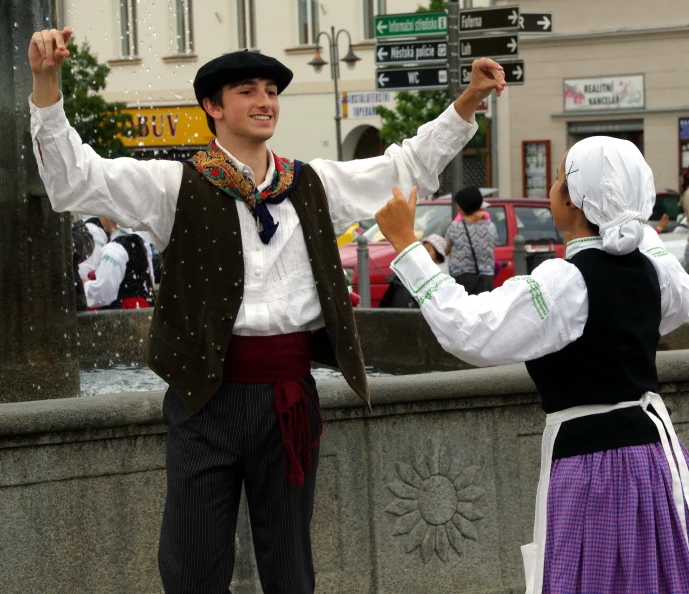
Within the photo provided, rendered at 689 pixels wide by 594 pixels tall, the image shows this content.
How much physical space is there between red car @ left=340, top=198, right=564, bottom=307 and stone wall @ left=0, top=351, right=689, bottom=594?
28.6 feet

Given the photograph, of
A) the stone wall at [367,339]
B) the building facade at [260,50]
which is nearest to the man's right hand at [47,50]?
the stone wall at [367,339]

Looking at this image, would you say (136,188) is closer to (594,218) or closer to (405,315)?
(594,218)

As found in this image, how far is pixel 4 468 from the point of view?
3.83 meters

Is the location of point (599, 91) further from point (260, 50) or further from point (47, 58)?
point (47, 58)

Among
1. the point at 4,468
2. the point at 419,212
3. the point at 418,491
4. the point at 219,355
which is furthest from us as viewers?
the point at 419,212

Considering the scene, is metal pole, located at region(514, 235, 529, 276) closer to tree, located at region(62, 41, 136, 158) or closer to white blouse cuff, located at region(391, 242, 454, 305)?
white blouse cuff, located at region(391, 242, 454, 305)

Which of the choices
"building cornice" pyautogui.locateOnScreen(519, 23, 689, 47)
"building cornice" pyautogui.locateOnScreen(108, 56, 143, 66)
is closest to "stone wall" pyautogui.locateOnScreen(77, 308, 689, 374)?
"building cornice" pyautogui.locateOnScreen(519, 23, 689, 47)

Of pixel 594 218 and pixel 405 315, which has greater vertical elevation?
pixel 594 218

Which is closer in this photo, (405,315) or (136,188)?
(136,188)

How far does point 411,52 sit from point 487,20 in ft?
2.89

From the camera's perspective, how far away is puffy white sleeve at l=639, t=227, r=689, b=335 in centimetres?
321

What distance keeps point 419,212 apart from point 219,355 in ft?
37.2

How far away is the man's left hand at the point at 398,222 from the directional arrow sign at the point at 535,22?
894cm

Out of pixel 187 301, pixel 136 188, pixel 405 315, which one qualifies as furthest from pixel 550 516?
pixel 405 315
